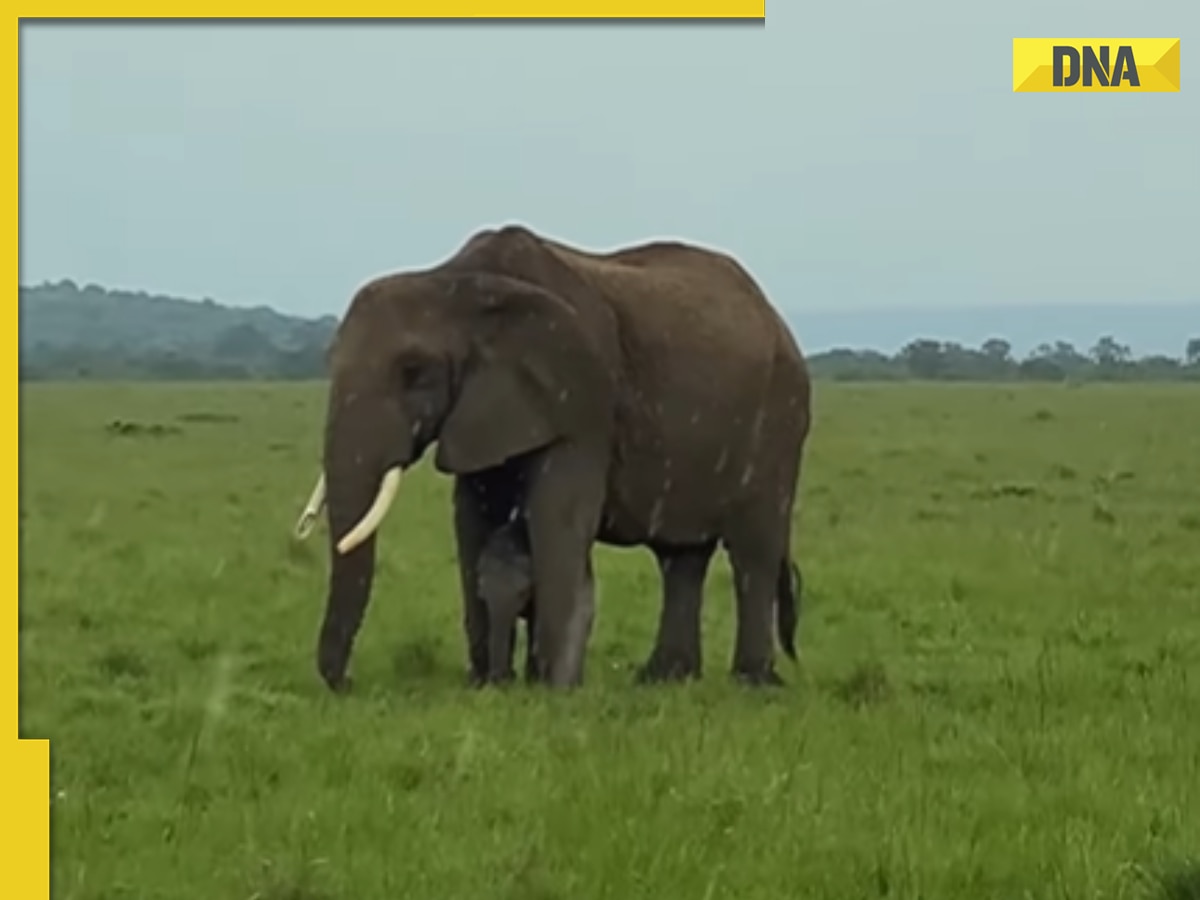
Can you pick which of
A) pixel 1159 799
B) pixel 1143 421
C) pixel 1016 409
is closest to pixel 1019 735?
pixel 1159 799

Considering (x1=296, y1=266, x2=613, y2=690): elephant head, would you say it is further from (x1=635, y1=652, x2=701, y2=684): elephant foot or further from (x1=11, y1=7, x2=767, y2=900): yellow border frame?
(x1=11, y1=7, x2=767, y2=900): yellow border frame

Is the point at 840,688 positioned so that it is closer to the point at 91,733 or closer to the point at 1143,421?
the point at 91,733

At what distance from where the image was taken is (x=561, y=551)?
1015 cm

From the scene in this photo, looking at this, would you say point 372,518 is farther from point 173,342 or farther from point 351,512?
point 173,342

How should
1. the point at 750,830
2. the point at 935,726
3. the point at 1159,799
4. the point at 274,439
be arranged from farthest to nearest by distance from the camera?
the point at 274,439 → the point at 935,726 → the point at 1159,799 → the point at 750,830

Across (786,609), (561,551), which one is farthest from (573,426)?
(786,609)

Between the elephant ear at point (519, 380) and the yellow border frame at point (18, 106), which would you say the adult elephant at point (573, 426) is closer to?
the elephant ear at point (519, 380)

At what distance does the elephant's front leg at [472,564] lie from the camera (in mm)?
10383

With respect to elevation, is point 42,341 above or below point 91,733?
above

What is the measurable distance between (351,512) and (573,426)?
47.2 inches

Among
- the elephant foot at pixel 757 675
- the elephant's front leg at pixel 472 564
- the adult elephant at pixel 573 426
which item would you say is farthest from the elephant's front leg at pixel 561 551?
the elephant foot at pixel 757 675

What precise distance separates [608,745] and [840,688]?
2.21 metres

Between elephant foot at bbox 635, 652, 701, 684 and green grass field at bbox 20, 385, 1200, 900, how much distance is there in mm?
176

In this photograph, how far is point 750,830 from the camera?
708 cm
